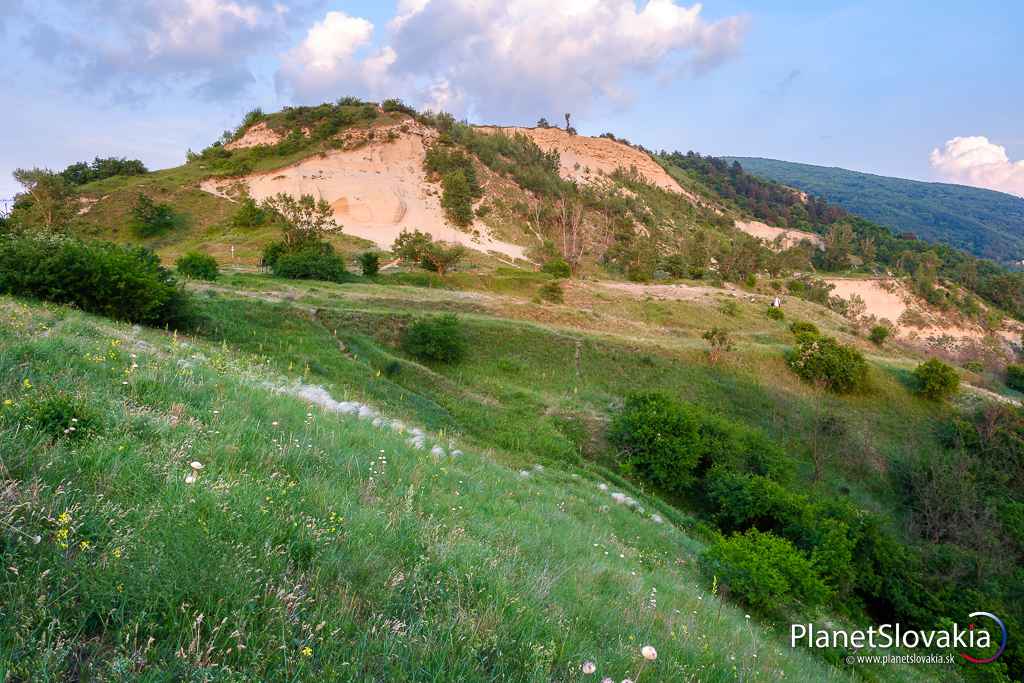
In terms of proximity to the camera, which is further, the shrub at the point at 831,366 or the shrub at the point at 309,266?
the shrub at the point at 309,266

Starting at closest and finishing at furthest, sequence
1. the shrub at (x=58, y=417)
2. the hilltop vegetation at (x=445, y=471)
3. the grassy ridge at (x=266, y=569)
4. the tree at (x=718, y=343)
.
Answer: the grassy ridge at (x=266, y=569) < the hilltop vegetation at (x=445, y=471) < the shrub at (x=58, y=417) < the tree at (x=718, y=343)

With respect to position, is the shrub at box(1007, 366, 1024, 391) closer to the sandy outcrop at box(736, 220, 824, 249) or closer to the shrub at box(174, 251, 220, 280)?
the sandy outcrop at box(736, 220, 824, 249)

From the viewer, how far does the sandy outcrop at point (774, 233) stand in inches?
3000

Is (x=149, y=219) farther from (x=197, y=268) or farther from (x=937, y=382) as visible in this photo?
(x=937, y=382)

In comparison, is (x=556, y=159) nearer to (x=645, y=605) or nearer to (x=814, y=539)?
(x=814, y=539)

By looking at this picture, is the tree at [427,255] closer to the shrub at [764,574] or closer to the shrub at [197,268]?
the shrub at [197,268]

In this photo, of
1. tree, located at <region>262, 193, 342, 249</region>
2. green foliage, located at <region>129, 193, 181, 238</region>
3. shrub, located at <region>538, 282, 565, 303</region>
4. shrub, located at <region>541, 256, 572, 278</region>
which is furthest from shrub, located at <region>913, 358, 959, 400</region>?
green foliage, located at <region>129, 193, 181, 238</region>

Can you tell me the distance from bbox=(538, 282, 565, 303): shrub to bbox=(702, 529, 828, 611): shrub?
22.6 metres

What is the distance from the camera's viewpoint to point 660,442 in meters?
15.2

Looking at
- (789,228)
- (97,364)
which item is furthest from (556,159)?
(97,364)

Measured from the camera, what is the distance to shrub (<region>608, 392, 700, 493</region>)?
15.0 m

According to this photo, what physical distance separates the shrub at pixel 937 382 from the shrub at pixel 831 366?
2.80m

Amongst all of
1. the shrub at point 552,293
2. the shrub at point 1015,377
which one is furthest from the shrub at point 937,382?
the shrub at point 552,293

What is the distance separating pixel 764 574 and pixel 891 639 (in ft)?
13.2
